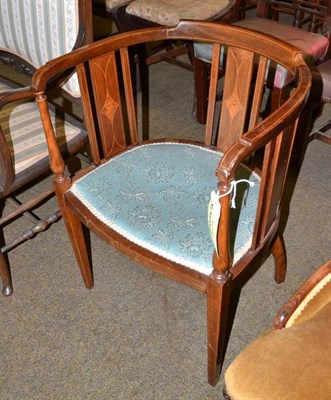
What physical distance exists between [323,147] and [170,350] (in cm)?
139

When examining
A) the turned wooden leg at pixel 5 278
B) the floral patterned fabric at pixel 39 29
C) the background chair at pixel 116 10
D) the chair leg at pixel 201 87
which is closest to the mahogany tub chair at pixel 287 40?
the chair leg at pixel 201 87

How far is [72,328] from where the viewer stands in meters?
1.56

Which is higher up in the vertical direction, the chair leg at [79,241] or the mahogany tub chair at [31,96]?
the mahogany tub chair at [31,96]

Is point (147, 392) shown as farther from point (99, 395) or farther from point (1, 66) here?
point (1, 66)

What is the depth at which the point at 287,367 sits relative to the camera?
0.88 metres

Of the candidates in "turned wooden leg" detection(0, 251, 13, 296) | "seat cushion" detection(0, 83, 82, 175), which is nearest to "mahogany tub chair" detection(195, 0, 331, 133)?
"seat cushion" detection(0, 83, 82, 175)

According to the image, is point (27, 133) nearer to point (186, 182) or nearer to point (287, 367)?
point (186, 182)

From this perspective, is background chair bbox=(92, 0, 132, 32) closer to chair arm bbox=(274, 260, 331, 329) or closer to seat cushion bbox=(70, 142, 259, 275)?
seat cushion bbox=(70, 142, 259, 275)

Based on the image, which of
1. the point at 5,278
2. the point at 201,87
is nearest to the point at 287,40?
the point at 201,87

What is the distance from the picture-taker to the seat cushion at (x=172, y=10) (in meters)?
2.30

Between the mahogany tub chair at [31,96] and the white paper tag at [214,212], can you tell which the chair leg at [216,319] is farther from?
the mahogany tub chair at [31,96]

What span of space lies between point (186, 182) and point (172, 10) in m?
1.33

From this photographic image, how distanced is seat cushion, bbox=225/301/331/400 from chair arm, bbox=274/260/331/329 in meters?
0.06

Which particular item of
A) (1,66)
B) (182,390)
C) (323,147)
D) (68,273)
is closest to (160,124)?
(323,147)
